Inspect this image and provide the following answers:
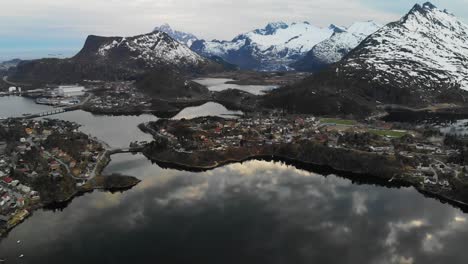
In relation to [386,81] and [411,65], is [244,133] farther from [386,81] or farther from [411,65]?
[411,65]

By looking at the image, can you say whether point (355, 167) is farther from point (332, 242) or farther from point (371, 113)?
point (371, 113)

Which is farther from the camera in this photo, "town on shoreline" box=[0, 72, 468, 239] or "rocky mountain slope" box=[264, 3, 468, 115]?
"rocky mountain slope" box=[264, 3, 468, 115]

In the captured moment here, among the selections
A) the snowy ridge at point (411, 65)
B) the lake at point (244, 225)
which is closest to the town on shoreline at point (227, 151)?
the lake at point (244, 225)

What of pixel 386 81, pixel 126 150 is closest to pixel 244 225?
pixel 126 150

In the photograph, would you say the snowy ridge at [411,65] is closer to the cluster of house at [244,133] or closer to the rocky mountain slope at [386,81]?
the rocky mountain slope at [386,81]

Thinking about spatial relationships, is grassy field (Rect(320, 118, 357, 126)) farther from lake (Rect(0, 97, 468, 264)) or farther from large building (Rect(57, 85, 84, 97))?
large building (Rect(57, 85, 84, 97))

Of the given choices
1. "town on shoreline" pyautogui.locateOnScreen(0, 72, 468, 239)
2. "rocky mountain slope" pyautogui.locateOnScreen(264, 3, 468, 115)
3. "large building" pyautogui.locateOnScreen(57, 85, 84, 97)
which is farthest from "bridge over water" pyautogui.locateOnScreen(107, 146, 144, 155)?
"large building" pyautogui.locateOnScreen(57, 85, 84, 97)
